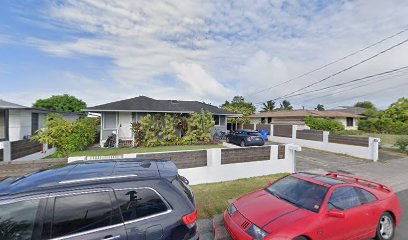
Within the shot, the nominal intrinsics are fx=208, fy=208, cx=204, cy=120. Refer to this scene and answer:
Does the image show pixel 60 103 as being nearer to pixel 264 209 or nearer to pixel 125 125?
pixel 125 125

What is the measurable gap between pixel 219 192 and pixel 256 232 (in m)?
3.29

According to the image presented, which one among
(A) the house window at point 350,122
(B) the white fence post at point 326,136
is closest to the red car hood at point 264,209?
(B) the white fence post at point 326,136

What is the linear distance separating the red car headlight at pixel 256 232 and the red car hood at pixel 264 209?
Answer: 0.06 meters

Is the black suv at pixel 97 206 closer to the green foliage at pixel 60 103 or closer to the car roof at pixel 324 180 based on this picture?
the car roof at pixel 324 180

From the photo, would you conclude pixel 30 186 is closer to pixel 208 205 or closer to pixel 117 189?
pixel 117 189

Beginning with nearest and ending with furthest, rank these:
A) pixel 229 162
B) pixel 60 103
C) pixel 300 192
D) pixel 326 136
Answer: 1. pixel 300 192
2. pixel 229 162
3. pixel 326 136
4. pixel 60 103

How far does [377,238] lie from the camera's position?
3.91 metres

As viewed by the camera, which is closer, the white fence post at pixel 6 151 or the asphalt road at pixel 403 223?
the asphalt road at pixel 403 223

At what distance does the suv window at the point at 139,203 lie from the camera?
2.35 meters

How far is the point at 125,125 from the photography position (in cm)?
1555

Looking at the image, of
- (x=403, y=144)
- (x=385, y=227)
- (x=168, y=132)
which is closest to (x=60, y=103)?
(x=168, y=132)

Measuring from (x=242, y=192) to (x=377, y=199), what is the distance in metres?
3.33

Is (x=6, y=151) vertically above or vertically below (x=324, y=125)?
below

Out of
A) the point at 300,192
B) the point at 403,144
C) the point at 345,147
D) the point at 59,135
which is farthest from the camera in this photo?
Result: the point at 403,144
